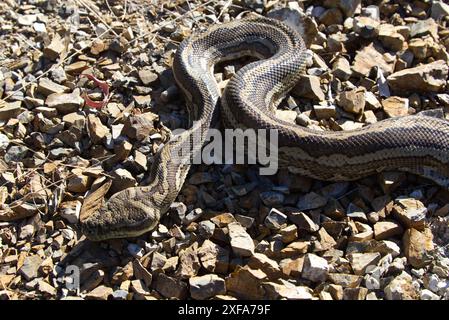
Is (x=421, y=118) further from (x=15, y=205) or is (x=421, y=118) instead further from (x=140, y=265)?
(x=15, y=205)

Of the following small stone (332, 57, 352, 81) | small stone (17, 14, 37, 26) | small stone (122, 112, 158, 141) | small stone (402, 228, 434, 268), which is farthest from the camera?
small stone (17, 14, 37, 26)

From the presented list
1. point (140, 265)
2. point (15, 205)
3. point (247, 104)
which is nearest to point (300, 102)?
point (247, 104)

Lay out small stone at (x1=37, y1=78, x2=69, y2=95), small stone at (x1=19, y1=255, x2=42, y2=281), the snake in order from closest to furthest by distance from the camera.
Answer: small stone at (x1=19, y1=255, x2=42, y2=281) < the snake < small stone at (x1=37, y1=78, x2=69, y2=95)

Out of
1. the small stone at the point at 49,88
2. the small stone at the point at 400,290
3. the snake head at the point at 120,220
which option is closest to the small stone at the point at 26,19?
the small stone at the point at 49,88

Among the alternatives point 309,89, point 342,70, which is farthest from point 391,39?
point 309,89

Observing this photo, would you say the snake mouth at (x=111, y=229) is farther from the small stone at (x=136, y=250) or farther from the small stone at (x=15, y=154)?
the small stone at (x=15, y=154)

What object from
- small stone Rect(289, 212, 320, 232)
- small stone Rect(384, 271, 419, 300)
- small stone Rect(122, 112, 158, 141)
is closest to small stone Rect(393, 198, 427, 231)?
small stone Rect(384, 271, 419, 300)

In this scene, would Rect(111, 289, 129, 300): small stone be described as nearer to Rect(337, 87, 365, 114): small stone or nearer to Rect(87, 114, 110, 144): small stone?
Rect(87, 114, 110, 144): small stone
